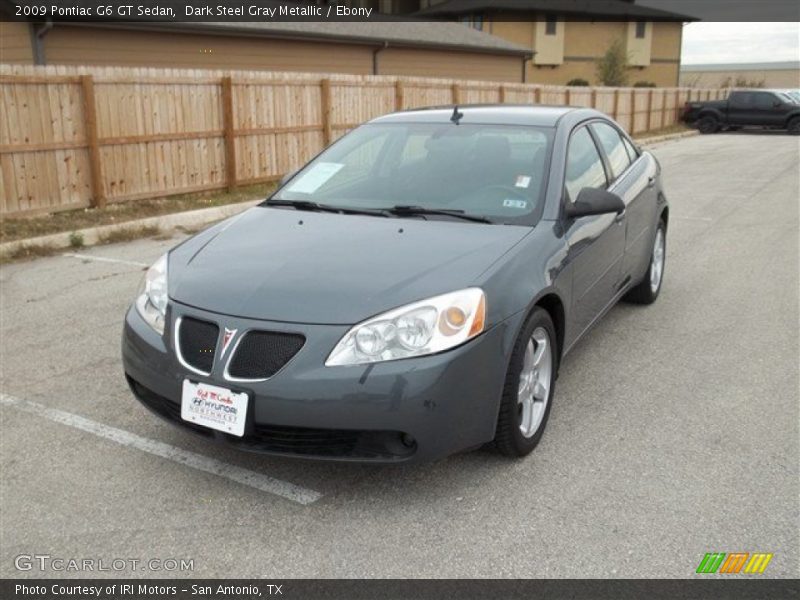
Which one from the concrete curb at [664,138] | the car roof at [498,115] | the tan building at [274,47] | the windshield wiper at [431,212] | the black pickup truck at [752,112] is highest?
the tan building at [274,47]

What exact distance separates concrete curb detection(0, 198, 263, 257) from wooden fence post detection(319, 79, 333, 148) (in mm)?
2940

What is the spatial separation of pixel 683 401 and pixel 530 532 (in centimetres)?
166

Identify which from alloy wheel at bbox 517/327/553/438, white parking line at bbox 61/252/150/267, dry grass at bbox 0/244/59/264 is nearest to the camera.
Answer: alloy wheel at bbox 517/327/553/438

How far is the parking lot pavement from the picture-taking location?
2834 millimetres

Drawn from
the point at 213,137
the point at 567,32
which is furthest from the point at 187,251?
the point at 567,32

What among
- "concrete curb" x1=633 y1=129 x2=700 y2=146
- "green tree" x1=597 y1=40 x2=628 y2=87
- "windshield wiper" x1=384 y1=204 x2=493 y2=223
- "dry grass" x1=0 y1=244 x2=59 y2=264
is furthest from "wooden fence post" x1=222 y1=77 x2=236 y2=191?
"green tree" x1=597 y1=40 x2=628 y2=87

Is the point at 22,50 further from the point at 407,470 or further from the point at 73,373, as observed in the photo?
the point at 407,470

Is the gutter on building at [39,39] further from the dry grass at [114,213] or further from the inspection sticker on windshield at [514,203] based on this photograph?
the inspection sticker on windshield at [514,203]

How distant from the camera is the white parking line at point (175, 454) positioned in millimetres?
3242

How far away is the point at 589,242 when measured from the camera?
4207mm

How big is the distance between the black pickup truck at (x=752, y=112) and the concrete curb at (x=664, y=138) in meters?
1.05

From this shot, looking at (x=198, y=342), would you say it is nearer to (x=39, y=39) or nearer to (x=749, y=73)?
(x=39, y=39)

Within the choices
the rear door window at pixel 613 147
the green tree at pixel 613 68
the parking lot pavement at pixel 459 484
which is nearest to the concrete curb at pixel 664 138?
the green tree at pixel 613 68

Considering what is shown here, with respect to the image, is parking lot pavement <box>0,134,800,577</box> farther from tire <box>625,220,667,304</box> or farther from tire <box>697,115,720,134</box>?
tire <box>697,115,720,134</box>
